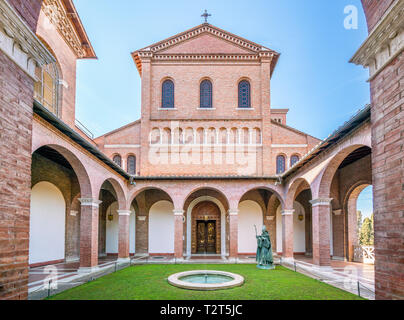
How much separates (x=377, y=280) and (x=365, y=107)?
491 centimetres

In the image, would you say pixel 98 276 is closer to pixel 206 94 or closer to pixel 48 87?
pixel 48 87

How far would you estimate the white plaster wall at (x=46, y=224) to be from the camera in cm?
1545

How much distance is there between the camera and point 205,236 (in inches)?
912

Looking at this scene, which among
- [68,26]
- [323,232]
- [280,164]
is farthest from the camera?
[280,164]

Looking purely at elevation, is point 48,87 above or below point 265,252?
above

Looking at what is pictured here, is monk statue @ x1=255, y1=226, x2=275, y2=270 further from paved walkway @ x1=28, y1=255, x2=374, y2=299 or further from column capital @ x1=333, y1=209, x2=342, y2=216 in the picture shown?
column capital @ x1=333, y1=209, x2=342, y2=216

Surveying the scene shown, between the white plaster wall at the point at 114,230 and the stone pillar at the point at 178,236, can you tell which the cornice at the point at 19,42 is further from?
the white plaster wall at the point at 114,230

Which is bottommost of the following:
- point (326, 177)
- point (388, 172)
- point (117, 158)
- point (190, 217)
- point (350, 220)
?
point (190, 217)

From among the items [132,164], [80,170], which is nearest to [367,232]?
[132,164]

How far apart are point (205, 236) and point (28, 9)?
19.5 meters

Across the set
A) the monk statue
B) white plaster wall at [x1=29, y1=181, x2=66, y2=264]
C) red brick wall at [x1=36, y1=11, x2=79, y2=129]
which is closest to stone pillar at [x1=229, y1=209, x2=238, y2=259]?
the monk statue

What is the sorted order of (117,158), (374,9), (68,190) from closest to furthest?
(374,9), (68,190), (117,158)

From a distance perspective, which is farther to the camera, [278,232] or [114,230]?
[114,230]

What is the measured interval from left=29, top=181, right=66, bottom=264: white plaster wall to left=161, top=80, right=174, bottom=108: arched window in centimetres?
931
